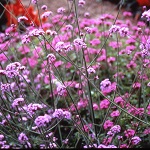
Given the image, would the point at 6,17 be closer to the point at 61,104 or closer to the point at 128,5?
the point at 128,5

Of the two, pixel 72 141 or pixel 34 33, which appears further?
pixel 72 141

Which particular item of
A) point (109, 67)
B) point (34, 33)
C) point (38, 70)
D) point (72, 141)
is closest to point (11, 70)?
point (34, 33)

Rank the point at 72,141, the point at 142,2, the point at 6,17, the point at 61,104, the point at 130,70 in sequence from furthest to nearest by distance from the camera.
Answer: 1. the point at 6,17
2. the point at 142,2
3. the point at 130,70
4. the point at 61,104
5. the point at 72,141

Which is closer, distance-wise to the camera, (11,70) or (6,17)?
(11,70)

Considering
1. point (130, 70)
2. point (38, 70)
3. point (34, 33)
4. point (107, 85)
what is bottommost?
point (38, 70)

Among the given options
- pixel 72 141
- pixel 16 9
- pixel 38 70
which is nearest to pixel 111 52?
pixel 38 70

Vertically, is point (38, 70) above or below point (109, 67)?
below

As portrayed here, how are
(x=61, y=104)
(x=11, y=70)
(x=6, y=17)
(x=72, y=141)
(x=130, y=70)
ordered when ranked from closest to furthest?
(x=11, y=70) → (x=72, y=141) → (x=61, y=104) → (x=130, y=70) → (x=6, y=17)

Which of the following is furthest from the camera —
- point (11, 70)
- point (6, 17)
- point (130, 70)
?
point (6, 17)

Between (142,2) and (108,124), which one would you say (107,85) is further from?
(142,2)
